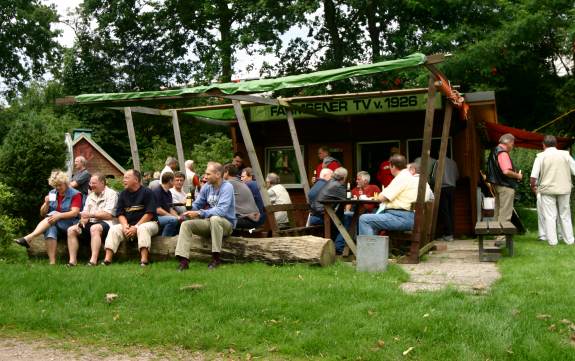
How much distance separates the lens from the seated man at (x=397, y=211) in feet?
28.7

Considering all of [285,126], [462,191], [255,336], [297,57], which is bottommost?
[255,336]

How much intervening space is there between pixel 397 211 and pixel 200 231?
8.52 feet

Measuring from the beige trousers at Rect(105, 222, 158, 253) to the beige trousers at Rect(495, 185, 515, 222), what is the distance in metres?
5.39

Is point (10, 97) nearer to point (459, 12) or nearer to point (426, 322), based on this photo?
point (459, 12)

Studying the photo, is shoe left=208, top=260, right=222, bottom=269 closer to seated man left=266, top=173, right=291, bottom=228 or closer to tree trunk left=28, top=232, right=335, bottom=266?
tree trunk left=28, top=232, right=335, bottom=266

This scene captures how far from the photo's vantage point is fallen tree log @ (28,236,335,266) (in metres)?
8.08

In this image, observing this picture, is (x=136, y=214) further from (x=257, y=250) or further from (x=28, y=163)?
(x=28, y=163)

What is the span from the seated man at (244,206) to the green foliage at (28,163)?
418cm

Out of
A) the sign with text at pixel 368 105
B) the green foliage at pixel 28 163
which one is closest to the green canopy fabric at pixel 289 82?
the green foliage at pixel 28 163

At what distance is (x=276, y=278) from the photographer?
284 inches

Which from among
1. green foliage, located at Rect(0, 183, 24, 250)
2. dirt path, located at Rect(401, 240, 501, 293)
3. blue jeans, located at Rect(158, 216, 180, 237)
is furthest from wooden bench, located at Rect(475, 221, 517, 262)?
green foliage, located at Rect(0, 183, 24, 250)

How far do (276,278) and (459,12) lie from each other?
56.3 ft

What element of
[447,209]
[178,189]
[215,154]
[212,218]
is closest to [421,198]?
[212,218]

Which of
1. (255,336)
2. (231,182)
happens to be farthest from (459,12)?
(255,336)
